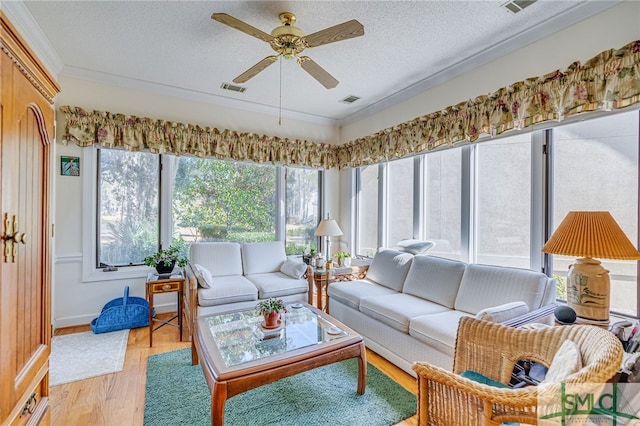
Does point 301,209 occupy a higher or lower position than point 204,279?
higher

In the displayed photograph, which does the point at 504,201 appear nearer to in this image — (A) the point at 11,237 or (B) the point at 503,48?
(B) the point at 503,48

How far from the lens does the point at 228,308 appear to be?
3.22 metres

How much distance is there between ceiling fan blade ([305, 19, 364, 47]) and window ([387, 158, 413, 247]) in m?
2.16

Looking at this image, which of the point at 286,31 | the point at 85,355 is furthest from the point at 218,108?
the point at 85,355

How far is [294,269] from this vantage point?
3.77 metres

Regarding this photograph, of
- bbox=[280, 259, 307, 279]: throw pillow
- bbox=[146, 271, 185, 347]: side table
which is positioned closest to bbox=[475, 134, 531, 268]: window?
bbox=[280, 259, 307, 279]: throw pillow

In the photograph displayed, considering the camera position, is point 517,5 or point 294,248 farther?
point 294,248

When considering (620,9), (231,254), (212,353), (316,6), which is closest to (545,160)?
(620,9)

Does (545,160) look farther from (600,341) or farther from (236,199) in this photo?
(236,199)

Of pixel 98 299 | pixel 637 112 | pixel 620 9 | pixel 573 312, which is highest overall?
pixel 620 9

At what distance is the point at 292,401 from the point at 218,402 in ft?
2.25

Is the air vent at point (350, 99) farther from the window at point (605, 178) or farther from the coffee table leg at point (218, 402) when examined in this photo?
the coffee table leg at point (218, 402)

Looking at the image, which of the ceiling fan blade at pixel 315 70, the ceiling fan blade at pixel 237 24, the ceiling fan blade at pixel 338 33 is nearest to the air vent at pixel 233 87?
the ceiling fan blade at pixel 315 70

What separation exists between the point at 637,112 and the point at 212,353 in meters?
3.28
